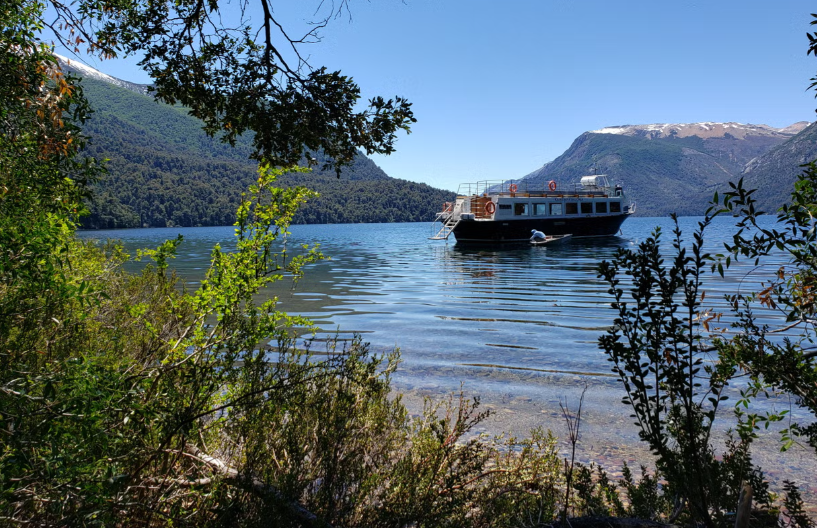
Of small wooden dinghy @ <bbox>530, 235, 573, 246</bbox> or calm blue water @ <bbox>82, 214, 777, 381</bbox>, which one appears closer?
calm blue water @ <bbox>82, 214, 777, 381</bbox>

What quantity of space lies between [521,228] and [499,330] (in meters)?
35.7

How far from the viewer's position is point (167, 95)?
480 centimetres

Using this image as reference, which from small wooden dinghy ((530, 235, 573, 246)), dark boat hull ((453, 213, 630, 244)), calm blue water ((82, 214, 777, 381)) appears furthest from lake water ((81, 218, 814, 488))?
dark boat hull ((453, 213, 630, 244))

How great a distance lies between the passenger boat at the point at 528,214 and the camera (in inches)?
1838

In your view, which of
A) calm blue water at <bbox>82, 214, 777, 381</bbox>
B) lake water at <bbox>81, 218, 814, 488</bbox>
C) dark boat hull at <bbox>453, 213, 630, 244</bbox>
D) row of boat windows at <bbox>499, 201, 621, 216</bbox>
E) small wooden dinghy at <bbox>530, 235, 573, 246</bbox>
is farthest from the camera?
row of boat windows at <bbox>499, 201, 621, 216</bbox>

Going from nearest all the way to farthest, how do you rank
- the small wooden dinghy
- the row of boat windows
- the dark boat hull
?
the small wooden dinghy, the dark boat hull, the row of boat windows

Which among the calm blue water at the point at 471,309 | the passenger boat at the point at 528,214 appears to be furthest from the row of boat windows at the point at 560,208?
the calm blue water at the point at 471,309

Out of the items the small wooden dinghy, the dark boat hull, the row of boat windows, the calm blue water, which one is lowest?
the calm blue water

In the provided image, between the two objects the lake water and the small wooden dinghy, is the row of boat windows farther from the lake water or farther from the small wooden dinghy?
the lake water

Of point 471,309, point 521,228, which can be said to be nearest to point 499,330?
point 471,309

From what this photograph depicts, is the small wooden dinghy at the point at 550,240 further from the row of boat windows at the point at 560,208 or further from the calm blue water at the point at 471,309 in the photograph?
A: the calm blue water at the point at 471,309

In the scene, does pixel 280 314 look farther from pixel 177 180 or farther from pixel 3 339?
pixel 177 180

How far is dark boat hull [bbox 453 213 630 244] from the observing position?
46781 millimetres

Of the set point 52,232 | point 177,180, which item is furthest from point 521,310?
point 177,180
